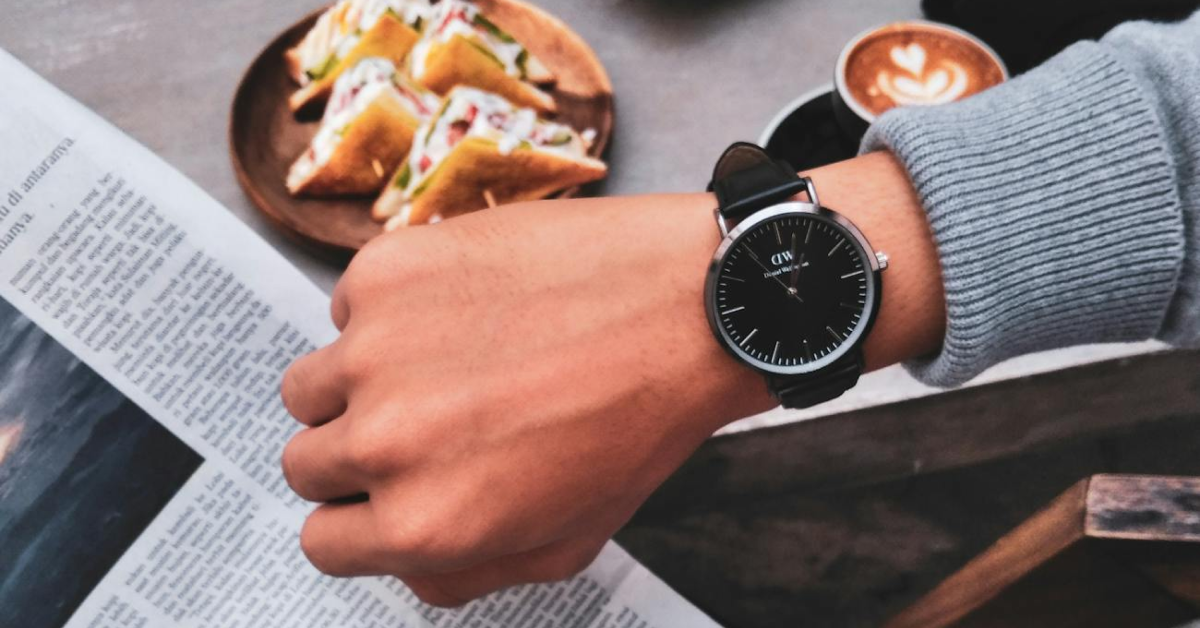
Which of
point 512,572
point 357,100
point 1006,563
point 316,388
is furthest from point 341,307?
point 1006,563

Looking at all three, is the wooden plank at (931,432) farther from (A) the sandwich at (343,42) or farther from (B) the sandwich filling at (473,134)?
(A) the sandwich at (343,42)

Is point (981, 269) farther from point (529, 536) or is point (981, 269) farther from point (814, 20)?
point (814, 20)

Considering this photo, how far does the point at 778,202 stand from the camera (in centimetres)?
47

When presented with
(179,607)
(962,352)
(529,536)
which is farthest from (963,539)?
(179,607)

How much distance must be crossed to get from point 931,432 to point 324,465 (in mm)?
532

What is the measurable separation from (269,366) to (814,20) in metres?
0.61

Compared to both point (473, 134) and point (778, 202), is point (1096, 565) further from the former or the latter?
point (473, 134)

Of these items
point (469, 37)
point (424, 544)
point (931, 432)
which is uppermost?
point (469, 37)

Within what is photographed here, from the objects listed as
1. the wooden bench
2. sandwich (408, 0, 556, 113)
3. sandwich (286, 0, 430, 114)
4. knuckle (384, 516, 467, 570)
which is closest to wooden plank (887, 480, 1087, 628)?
the wooden bench

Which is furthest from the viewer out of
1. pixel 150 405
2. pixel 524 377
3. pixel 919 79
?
pixel 919 79

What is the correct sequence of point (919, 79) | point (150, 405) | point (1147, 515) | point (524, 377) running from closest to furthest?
1. point (1147, 515)
2. point (524, 377)
3. point (150, 405)
4. point (919, 79)

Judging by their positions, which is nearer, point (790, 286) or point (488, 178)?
point (790, 286)

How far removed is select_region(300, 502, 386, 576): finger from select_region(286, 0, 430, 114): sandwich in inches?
16.2

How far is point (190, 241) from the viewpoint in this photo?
60cm
